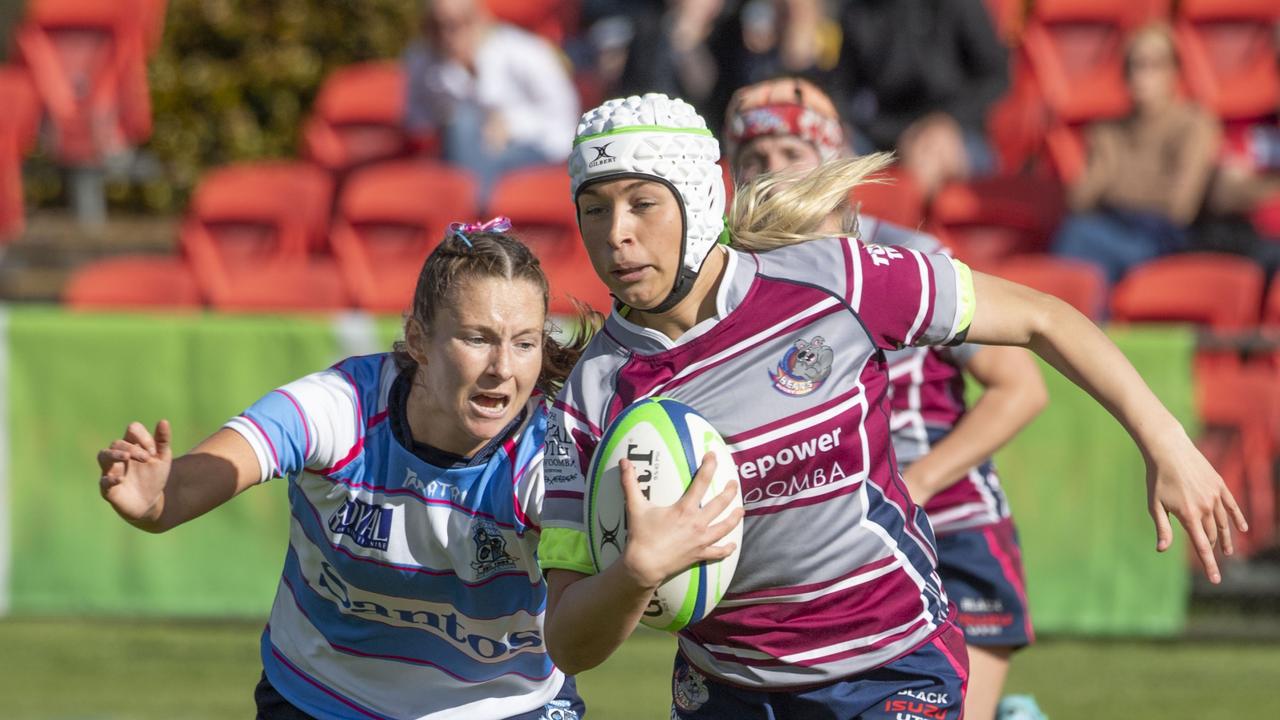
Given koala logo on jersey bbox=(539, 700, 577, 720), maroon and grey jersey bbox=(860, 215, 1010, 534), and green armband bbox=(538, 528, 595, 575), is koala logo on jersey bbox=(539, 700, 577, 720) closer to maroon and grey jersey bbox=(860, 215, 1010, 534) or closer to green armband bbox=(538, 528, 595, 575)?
green armband bbox=(538, 528, 595, 575)

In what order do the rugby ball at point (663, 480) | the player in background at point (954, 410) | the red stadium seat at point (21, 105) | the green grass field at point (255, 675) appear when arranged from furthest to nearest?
the red stadium seat at point (21, 105), the green grass field at point (255, 675), the player in background at point (954, 410), the rugby ball at point (663, 480)

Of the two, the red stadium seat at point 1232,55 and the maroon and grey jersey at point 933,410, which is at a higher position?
the red stadium seat at point 1232,55

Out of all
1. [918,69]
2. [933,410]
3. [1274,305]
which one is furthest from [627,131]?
[918,69]

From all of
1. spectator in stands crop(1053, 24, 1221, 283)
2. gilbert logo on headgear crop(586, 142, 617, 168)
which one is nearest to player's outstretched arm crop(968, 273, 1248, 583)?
gilbert logo on headgear crop(586, 142, 617, 168)

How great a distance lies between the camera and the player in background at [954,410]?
4.57 meters

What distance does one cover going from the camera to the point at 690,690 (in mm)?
3801

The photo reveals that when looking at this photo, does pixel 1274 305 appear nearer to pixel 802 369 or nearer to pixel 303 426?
pixel 802 369

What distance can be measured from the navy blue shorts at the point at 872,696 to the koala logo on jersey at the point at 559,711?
416mm

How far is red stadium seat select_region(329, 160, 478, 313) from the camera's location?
970 centimetres

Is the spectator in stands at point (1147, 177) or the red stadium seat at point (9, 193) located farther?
the red stadium seat at point (9, 193)

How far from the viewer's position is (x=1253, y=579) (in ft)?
26.5

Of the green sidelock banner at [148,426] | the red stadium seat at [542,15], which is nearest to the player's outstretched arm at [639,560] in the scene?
the green sidelock banner at [148,426]

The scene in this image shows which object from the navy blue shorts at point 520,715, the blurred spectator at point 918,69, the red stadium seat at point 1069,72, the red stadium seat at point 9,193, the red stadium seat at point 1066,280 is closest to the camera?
the navy blue shorts at point 520,715

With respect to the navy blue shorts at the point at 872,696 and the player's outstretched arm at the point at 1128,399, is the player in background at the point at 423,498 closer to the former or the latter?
the navy blue shorts at the point at 872,696
